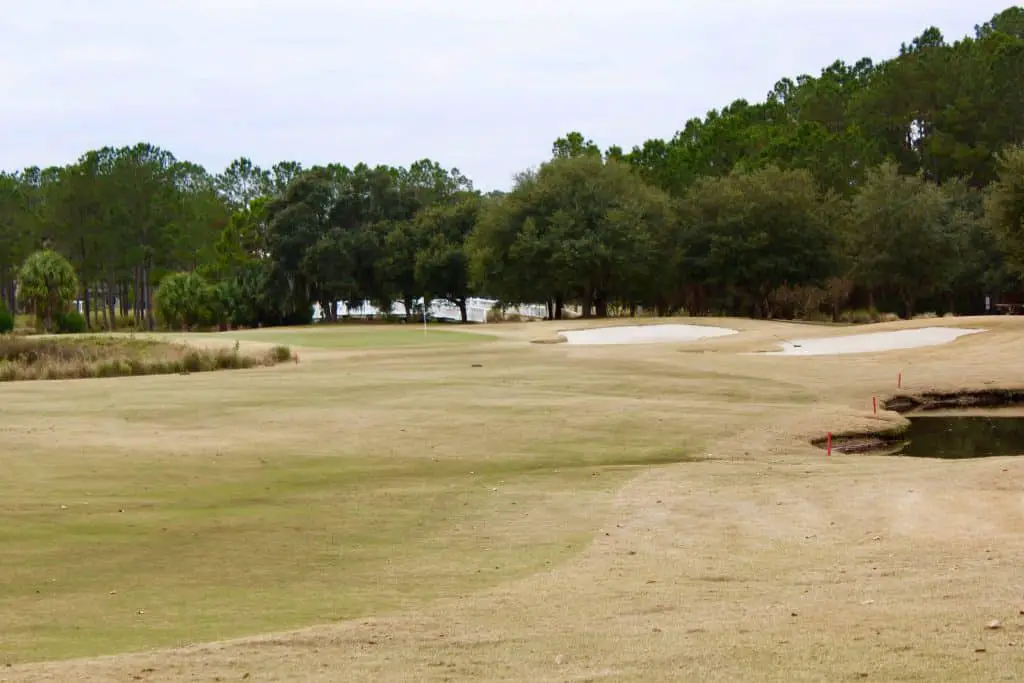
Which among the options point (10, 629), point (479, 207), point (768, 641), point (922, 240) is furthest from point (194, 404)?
point (479, 207)

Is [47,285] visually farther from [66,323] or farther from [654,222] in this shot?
[654,222]

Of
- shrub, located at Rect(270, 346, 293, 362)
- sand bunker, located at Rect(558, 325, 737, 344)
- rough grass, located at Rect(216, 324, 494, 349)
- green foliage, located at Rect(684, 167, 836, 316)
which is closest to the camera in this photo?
shrub, located at Rect(270, 346, 293, 362)

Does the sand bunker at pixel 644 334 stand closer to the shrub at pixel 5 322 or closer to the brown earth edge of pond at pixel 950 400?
the brown earth edge of pond at pixel 950 400

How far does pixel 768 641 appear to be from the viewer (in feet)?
27.7

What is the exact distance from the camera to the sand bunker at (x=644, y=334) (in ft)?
177

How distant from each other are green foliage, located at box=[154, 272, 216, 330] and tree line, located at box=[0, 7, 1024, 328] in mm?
150

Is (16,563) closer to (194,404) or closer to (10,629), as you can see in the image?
(10,629)

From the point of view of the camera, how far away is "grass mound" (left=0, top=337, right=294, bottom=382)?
37.6 m

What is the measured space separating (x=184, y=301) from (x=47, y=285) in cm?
1275

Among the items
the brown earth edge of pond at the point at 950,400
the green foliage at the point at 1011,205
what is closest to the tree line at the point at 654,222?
the green foliage at the point at 1011,205

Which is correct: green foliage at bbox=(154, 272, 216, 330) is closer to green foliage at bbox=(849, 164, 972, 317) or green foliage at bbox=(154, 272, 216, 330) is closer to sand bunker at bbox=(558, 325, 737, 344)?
sand bunker at bbox=(558, 325, 737, 344)

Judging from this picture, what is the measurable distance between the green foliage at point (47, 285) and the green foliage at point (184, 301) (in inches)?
378

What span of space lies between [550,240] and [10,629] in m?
62.4

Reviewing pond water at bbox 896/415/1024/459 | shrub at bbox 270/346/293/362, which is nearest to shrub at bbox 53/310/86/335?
shrub at bbox 270/346/293/362
